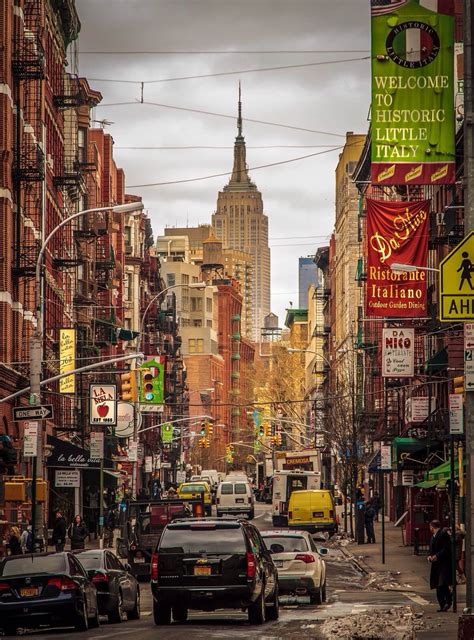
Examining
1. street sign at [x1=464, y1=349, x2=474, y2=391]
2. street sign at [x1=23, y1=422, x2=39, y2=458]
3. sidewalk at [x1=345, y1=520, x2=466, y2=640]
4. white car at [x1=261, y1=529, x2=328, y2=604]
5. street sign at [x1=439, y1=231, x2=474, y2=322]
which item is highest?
street sign at [x1=439, y1=231, x2=474, y2=322]

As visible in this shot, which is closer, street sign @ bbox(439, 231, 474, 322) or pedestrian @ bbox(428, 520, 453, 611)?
street sign @ bbox(439, 231, 474, 322)

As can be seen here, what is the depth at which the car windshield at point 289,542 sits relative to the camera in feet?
109

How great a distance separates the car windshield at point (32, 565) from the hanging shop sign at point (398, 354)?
26590mm

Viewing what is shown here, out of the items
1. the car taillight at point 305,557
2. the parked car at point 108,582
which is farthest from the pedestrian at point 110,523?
the parked car at point 108,582

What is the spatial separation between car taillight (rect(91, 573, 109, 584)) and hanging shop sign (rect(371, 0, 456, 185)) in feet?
42.8

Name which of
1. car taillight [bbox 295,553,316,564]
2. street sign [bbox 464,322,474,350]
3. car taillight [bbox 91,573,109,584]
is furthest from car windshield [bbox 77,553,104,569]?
street sign [bbox 464,322,474,350]

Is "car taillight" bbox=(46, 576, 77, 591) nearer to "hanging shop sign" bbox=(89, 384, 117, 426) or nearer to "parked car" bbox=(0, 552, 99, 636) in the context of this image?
"parked car" bbox=(0, 552, 99, 636)

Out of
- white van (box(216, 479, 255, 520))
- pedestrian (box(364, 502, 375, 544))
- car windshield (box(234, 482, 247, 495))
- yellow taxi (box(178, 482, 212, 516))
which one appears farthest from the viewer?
car windshield (box(234, 482, 247, 495))

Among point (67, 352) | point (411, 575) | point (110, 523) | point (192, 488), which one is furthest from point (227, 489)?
point (411, 575)

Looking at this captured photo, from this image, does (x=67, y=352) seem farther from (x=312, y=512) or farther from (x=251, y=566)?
(x=251, y=566)

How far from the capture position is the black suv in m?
25.7

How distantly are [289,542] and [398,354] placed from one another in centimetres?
1880

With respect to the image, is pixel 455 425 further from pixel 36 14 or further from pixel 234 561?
pixel 36 14

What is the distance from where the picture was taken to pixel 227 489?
88.3 m
